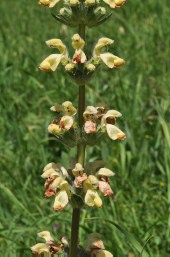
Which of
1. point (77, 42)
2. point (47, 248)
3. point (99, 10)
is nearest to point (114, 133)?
point (77, 42)

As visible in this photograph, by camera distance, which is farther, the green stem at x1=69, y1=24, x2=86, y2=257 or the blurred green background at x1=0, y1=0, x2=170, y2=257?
the blurred green background at x1=0, y1=0, x2=170, y2=257

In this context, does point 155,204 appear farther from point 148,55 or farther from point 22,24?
point 22,24

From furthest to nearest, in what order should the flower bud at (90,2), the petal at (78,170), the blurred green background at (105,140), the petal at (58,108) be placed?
1. the blurred green background at (105,140)
2. the petal at (58,108)
3. the petal at (78,170)
4. the flower bud at (90,2)

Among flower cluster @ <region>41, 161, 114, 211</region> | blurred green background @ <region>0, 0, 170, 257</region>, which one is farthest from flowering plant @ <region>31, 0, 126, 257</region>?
blurred green background @ <region>0, 0, 170, 257</region>

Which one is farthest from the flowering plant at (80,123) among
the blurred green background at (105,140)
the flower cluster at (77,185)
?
the blurred green background at (105,140)

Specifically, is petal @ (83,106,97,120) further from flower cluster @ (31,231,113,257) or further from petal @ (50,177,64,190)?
flower cluster @ (31,231,113,257)

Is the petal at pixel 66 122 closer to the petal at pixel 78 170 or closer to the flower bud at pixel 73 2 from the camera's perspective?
the petal at pixel 78 170
